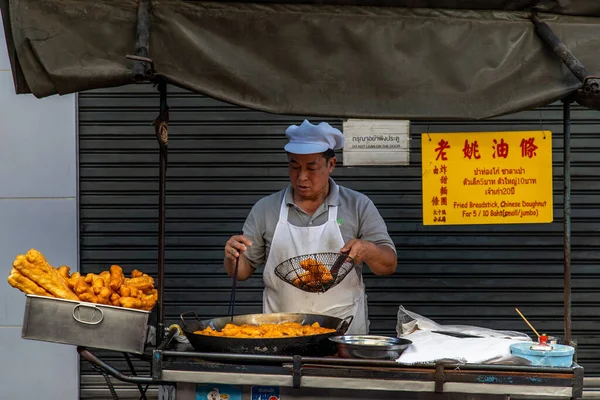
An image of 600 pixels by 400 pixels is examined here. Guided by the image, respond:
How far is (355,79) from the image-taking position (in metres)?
3.94

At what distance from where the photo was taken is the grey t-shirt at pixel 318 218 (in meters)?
5.06

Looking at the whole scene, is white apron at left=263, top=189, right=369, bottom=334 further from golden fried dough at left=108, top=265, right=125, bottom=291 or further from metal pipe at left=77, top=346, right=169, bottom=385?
metal pipe at left=77, top=346, right=169, bottom=385

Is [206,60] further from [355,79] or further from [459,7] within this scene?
[459,7]

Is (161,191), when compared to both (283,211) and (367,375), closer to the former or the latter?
(283,211)

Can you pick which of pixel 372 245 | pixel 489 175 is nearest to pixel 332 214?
pixel 372 245

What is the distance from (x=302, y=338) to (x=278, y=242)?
1203 mm

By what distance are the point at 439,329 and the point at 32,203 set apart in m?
4.00

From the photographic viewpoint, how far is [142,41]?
377 cm

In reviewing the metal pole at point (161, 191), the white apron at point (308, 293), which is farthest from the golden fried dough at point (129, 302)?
the white apron at point (308, 293)

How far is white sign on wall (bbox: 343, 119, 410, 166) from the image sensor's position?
23.0 ft

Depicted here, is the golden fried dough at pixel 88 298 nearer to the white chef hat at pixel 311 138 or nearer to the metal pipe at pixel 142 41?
the metal pipe at pixel 142 41

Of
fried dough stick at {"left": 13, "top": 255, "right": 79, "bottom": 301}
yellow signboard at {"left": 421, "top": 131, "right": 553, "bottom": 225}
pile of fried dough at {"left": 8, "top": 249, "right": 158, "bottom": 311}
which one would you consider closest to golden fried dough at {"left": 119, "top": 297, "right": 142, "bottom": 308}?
pile of fried dough at {"left": 8, "top": 249, "right": 158, "bottom": 311}

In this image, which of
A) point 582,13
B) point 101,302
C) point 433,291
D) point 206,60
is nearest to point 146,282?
point 101,302

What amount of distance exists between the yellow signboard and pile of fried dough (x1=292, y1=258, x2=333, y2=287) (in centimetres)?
85
